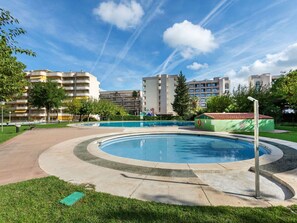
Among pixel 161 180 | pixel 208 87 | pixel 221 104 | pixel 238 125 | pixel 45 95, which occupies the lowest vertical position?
pixel 161 180

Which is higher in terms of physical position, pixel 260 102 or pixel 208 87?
pixel 208 87

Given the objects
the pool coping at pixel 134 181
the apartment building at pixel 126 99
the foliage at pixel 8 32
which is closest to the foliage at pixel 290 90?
→ the pool coping at pixel 134 181

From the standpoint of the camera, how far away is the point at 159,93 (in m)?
68.1

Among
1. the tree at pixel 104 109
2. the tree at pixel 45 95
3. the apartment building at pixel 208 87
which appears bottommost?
the tree at pixel 104 109

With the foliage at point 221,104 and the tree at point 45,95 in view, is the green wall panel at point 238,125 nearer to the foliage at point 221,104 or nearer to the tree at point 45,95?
the foliage at point 221,104

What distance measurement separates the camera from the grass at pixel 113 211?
10.3 ft

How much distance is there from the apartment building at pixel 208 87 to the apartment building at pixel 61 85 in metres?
51.1

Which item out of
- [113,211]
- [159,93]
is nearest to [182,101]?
[159,93]

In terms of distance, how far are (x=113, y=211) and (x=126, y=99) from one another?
102059 mm

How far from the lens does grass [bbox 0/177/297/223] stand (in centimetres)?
314

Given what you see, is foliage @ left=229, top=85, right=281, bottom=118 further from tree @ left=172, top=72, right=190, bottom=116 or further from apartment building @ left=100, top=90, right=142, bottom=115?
apartment building @ left=100, top=90, right=142, bottom=115

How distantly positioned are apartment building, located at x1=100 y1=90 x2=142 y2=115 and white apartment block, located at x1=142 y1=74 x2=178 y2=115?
1099 inches

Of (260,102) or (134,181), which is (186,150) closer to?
(134,181)

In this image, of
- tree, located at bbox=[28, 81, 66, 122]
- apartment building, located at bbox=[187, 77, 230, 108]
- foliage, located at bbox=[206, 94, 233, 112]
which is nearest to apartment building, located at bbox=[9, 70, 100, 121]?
tree, located at bbox=[28, 81, 66, 122]
